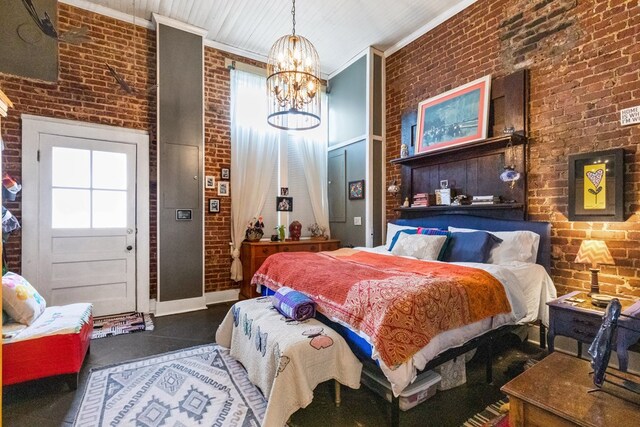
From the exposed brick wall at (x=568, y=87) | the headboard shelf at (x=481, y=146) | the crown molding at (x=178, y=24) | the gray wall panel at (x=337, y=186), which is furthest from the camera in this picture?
the gray wall panel at (x=337, y=186)

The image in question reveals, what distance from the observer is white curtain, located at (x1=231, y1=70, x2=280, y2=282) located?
470 centimetres

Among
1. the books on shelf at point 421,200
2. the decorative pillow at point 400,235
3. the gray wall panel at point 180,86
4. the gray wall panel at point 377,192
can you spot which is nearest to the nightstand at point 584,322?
the decorative pillow at point 400,235

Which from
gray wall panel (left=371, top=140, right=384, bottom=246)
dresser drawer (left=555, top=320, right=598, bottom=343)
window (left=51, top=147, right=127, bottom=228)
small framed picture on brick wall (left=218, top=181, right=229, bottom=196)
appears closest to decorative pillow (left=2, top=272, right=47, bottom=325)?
window (left=51, top=147, right=127, bottom=228)

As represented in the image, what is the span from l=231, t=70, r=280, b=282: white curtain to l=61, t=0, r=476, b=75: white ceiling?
24.8 inches

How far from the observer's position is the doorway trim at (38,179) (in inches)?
135

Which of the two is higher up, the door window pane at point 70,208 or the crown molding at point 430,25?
the crown molding at point 430,25

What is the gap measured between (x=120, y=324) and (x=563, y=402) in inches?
159

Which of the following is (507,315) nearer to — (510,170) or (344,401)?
(344,401)

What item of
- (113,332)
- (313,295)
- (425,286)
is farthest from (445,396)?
(113,332)

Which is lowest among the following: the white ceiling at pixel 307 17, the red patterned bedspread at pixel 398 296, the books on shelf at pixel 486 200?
the red patterned bedspread at pixel 398 296

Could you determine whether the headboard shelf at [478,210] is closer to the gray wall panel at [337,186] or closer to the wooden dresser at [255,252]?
the gray wall panel at [337,186]

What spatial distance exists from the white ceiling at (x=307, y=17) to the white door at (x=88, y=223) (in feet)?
5.74

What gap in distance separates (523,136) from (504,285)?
160 cm

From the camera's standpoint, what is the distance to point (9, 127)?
3389mm
